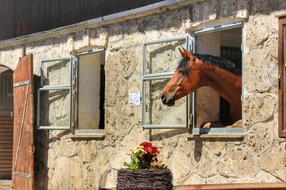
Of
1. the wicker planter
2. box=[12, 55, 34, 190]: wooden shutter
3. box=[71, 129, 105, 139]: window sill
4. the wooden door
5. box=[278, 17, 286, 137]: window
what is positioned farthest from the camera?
the wooden door

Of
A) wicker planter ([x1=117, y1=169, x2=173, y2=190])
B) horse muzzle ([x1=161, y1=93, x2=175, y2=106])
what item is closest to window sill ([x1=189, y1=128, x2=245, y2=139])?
horse muzzle ([x1=161, y1=93, x2=175, y2=106])

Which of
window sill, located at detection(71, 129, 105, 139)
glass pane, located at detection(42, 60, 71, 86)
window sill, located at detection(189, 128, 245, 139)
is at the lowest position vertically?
window sill, located at detection(71, 129, 105, 139)

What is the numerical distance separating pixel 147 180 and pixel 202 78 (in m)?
1.92

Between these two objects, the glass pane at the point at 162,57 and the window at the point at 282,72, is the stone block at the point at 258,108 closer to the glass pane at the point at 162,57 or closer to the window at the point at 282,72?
the window at the point at 282,72

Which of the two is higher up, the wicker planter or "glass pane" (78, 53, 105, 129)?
"glass pane" (78, 53, 105, 129)

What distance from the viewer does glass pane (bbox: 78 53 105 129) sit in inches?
458

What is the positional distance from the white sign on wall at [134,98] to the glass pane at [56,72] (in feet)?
5.80

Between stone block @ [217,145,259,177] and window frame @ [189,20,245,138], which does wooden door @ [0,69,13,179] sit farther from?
stone block @ [217,145,259,177]

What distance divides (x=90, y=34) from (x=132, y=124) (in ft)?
6.02

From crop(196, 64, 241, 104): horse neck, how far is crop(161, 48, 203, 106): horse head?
13 centimetres

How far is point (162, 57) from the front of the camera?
9648 millimetres

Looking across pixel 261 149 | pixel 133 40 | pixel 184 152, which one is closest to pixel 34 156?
pixel 133 40

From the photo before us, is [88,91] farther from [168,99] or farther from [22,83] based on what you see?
[168,99]

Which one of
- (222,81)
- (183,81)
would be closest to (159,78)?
(183,81)
